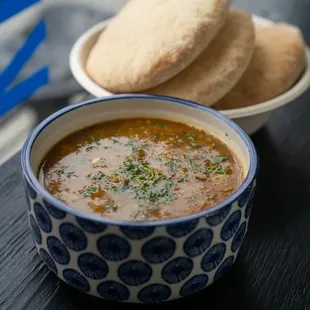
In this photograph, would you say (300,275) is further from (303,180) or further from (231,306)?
(303,180)

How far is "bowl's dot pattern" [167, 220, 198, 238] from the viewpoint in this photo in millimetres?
749

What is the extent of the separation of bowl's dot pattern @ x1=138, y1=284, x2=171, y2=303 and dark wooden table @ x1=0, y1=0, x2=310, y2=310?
0.19ft

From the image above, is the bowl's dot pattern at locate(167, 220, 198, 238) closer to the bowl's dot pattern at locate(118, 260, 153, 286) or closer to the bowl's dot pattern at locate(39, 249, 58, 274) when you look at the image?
the bowl's dot pattern at locate(118, 260, 153, 286)

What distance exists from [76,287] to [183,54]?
0.48m

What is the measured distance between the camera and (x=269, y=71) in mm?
1229

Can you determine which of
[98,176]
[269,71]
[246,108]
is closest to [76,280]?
[98,176]

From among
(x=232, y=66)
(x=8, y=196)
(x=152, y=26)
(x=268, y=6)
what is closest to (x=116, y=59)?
(x=152, y=26)

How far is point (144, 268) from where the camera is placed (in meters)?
0.78

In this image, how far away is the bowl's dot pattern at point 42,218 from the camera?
79cm

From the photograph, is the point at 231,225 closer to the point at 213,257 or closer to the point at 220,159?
the point at 213,257

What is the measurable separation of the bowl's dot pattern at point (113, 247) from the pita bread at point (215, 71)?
43cm

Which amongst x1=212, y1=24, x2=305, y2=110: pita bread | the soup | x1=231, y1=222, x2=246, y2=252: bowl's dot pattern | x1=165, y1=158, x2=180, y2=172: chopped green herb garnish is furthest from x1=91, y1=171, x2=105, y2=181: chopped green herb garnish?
x1=212, y1=24, x2=305, y2=110: pita bread

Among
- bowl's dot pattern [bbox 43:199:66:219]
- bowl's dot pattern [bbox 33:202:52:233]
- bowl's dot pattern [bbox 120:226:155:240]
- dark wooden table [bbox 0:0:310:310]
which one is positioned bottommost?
dark wooden table [bbox 0:0:310:310]

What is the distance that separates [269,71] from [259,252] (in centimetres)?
42
